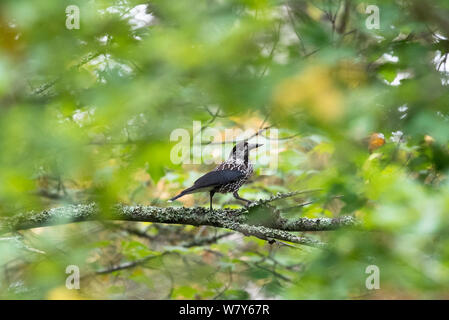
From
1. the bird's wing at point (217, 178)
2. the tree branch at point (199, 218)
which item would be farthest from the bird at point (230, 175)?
the tree branch at point (199, 218)

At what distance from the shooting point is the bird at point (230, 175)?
274cm

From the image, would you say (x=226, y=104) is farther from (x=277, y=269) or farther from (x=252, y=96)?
(x=277, y=269)

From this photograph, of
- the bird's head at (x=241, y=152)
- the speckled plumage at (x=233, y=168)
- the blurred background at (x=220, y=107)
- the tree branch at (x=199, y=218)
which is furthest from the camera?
the bird's head at (x=241, y=152)

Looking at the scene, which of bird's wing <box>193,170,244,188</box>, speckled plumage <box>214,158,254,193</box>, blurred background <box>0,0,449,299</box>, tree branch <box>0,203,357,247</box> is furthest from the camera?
speckled plumage <box>214,158,254,193</box>

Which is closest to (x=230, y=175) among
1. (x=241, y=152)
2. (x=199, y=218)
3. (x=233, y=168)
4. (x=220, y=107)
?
(x=233, y=168)

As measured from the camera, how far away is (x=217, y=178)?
9.16 ft

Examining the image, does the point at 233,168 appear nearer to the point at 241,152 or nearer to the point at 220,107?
the point at 241,152

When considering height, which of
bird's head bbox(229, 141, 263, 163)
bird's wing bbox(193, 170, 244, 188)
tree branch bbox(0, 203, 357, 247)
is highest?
bird's head bbox(229, 141, 263, 163)

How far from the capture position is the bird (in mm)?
2736

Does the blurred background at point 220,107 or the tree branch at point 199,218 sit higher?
the blurred background at point 220,107

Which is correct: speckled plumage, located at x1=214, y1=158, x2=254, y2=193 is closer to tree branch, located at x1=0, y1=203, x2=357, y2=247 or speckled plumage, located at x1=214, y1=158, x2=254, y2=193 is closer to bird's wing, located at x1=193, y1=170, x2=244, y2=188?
bird's wing, located at x1=193, y1=170, x2=244, y2=188

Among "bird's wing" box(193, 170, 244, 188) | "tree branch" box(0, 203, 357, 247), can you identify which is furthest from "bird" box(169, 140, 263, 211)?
"tree branch" box(0, 203, 357, 247)

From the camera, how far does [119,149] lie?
8.20ft

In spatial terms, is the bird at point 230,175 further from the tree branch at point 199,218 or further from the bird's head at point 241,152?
the tree branch at point 199,218
